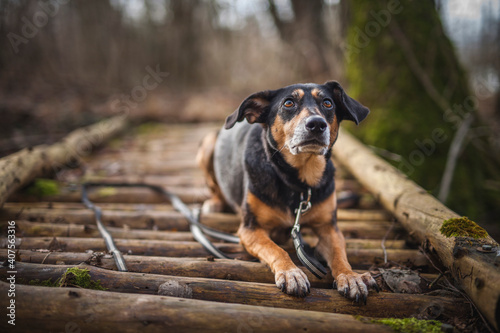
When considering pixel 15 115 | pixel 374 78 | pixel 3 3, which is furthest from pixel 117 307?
pixel 3 3

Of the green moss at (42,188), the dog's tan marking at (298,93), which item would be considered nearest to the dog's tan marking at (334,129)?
the dog's tan marking at (298,93)

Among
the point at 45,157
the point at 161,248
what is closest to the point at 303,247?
the point at 161,248

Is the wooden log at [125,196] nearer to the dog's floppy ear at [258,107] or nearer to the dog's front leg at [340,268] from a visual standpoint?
the dog's floppy ear at [258,107]

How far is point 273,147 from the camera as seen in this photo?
9.00 feet

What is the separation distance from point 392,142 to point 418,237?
2.51 m

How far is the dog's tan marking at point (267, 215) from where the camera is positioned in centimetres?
273

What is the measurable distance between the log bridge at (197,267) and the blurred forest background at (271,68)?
1303 millimetres

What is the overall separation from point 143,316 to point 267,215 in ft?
4.48

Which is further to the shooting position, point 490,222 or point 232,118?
point 490,222

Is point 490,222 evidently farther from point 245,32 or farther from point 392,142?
point 245,32

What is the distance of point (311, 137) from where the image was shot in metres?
2.39

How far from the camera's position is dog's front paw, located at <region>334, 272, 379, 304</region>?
1965 mm

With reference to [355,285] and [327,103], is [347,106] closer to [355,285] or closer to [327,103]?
[327,103]

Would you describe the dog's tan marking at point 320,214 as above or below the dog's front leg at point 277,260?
above
